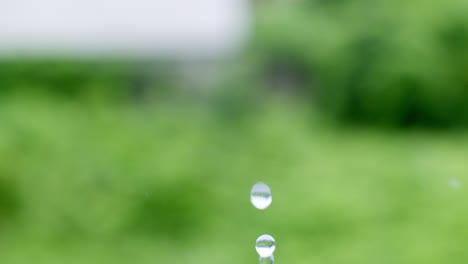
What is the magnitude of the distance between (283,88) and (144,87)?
0.94m

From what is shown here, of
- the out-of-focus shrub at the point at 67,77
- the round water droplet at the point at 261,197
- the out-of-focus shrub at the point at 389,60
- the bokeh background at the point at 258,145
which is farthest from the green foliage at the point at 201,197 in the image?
the round water droplet at the point at 261,197

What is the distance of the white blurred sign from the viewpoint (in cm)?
522

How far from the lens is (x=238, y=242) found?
2562 mm

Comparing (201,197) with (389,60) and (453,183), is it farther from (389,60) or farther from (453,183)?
(389,60)

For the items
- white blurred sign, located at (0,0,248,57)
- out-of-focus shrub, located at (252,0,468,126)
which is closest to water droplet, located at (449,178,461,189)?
out-of-focus shrub, located at (252,0,468,126)

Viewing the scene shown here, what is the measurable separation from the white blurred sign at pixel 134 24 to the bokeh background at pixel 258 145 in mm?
219

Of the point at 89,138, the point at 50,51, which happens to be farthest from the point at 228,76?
the point at 89,138

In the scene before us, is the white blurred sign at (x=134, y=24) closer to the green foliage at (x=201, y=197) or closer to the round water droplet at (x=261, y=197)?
the green foliage at (x=201, y=197)

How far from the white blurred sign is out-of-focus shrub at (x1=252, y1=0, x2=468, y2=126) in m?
0.86

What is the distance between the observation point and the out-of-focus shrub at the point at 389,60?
4.16 m

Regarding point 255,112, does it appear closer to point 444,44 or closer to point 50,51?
point 444,44

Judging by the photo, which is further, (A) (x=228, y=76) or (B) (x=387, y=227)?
(A) (x=228, y=76)

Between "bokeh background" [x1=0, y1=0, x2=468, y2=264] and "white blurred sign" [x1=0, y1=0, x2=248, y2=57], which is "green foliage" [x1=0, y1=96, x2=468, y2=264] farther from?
"white blurred sign" [x1=0, y1=0, x2=248, y2=57]

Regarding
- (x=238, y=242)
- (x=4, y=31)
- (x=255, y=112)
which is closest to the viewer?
(x=238, y=242)
